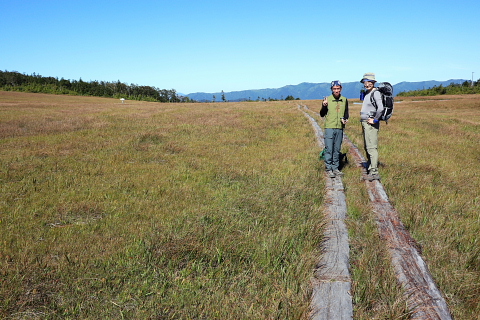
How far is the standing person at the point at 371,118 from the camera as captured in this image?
7488mm

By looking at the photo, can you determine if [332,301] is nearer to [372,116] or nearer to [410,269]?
[410,269]

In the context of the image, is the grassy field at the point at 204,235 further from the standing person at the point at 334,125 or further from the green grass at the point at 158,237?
the standing person at the point at 334,125

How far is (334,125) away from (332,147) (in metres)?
0.56

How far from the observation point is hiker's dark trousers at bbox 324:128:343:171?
8219 millimetres

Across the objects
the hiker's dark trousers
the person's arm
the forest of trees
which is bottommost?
the hiker's dark trousers

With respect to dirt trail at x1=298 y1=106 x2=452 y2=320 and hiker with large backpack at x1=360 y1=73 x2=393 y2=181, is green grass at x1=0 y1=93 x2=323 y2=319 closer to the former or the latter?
dirt trail at x1=298 y1=106 x2=452 y2=320

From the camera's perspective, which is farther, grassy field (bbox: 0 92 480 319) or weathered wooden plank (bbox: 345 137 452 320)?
grassy field (bbox: 0 92 480 319)

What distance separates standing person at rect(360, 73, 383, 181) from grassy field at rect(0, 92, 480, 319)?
0.58 metres

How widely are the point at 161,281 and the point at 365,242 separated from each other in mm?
2731

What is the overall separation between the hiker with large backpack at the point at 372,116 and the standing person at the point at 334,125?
0.54 m

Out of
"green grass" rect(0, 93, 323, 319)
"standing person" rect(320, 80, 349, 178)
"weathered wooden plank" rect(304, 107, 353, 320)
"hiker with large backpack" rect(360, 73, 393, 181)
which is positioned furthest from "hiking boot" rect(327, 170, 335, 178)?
"weathered wooden plank" rect(304, 107, 353, 320)

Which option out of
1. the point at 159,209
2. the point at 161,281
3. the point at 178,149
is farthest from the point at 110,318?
the point at 178,149

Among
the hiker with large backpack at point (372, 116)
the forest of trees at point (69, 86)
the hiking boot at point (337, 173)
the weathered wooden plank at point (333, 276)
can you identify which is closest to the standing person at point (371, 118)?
the hiker with large backpack at point (372, 116)

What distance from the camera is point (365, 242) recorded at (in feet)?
14.5
